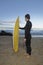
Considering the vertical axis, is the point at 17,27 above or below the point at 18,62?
above

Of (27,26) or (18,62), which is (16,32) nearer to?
(27,26)

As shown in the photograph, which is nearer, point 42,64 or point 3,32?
point 42,64

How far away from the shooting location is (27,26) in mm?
6547

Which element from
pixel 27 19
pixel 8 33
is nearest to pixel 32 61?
pixel 27 19

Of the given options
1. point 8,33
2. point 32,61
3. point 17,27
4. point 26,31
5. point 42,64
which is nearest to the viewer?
point 42,64

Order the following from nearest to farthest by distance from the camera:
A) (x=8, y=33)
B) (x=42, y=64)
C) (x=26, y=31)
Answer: (x=42, y=64)
(x=26, y=31)
(x=8, y=33)

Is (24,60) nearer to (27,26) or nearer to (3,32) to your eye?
(27,26)

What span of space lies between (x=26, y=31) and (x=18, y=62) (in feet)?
3.03

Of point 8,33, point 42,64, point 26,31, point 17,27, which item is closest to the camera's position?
point 42,64

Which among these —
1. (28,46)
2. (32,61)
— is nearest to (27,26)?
(28,46)

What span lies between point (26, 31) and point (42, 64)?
1.17 metres

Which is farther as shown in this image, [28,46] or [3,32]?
[3,32]

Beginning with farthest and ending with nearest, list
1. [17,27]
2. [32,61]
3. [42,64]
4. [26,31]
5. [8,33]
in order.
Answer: [8,33], [17,27], [26,31], [32,61], [42,64]

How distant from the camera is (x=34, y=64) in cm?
575
